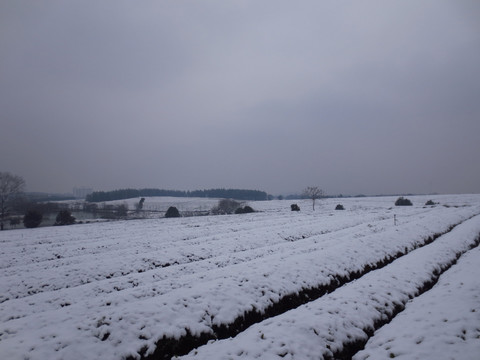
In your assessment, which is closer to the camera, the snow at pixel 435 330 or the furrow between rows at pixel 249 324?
the snow at pixel 435 330

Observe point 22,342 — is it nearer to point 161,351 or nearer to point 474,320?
point 161,351

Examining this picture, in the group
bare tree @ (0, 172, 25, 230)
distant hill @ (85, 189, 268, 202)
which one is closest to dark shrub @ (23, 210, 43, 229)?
bare tree @ (0, 172, 25, 230)

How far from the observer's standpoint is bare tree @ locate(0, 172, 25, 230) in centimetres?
4809

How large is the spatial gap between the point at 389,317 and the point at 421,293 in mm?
3585

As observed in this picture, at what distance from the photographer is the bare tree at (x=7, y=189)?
48.1 meters

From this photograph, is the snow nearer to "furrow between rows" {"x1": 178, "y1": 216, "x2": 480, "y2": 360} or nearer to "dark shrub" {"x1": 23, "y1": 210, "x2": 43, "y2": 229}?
"furrow between rows" {"x1": 178, "y1": 216, "x2": 480, "y2": 360}

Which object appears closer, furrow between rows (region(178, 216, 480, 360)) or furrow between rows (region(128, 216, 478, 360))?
furrow between rows (region(178, 216, 480, 360))

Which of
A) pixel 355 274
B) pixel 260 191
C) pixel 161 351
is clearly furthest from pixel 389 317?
pixel 260 191

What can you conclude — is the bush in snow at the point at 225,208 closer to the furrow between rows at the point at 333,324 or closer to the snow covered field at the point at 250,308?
the snow covered field at the point at 250,308

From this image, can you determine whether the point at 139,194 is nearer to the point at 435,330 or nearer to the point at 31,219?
the point at 31,219

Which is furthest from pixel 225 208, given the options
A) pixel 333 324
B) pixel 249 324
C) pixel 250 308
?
pixel 333 324

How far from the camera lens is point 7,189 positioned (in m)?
49.7

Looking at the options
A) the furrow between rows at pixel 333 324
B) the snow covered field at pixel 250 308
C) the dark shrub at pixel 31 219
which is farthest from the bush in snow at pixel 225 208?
the furrow between rows at pixel 333 324

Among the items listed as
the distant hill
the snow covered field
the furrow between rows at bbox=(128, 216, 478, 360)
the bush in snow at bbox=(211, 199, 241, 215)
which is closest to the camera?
the snow covered field
